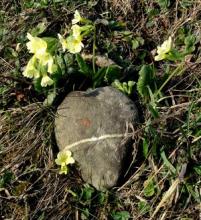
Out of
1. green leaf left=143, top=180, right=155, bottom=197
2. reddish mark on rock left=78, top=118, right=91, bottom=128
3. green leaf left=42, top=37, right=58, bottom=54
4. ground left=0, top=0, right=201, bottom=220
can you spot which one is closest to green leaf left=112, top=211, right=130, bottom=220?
ground left=0, top=0, right=201, bottom=220

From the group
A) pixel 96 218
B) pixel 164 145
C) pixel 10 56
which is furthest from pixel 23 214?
pixel 10 56

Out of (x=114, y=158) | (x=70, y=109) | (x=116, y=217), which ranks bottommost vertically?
(x=116, y=217)

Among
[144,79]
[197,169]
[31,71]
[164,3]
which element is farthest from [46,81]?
[164,3]

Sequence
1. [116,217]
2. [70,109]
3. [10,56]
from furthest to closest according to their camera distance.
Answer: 1. [10,56]
2. [70,109]
3. [116,217]

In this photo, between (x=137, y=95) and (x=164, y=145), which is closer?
(x=164, y=145)

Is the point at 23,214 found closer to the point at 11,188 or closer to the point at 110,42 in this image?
the point at 11,188
